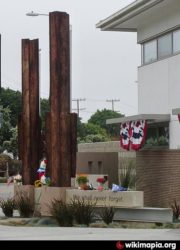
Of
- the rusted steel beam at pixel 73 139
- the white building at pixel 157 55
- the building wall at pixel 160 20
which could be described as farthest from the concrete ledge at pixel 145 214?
the building wall at pixel 160 20

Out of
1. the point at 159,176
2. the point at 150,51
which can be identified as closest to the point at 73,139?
the point at 159,176

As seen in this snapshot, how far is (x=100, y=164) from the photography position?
32.8 meters

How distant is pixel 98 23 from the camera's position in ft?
103

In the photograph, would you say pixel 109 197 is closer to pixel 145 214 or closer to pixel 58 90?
pixel 145 214

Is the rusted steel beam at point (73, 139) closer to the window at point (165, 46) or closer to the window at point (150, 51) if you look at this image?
the window at point (165, 46)

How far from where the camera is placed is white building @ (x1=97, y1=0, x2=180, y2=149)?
27578mm

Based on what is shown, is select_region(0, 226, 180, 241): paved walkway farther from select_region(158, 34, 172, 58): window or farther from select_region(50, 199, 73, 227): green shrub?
select_region(158, 34, 172, 58): window

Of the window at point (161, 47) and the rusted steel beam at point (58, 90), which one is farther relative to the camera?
the window at point (161, 47)

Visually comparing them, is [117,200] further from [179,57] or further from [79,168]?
[79,168]

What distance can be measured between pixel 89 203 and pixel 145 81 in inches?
442

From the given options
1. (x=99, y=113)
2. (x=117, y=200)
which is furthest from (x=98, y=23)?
(x=99, y=113)

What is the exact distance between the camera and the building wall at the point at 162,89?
90.4 ft

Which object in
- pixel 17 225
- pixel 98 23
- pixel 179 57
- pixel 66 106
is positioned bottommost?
pixel 17 225

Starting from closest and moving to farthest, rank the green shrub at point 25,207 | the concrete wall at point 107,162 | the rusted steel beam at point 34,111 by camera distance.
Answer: the green shrub at point 25,207 → the rusted steel beam at point 34,111 → the concrete wall at point 107,162
